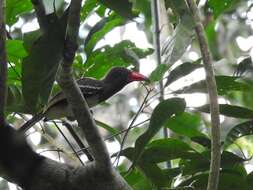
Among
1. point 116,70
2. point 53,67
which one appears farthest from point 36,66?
point 116,70

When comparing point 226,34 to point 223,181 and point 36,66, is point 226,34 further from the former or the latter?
point 36,66

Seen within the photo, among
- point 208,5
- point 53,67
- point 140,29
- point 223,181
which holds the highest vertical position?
point 140,29

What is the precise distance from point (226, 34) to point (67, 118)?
2.79 meters

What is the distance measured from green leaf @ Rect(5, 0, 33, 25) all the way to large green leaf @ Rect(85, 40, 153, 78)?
0.43 meters

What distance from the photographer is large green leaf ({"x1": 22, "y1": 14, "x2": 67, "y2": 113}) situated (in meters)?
1.95

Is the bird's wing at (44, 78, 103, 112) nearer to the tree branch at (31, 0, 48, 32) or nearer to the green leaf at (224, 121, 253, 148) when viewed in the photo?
the green leaf at (224, 121, 253, 148)

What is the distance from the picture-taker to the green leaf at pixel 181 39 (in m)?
2.20

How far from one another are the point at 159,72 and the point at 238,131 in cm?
39

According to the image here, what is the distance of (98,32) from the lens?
314 centimetres

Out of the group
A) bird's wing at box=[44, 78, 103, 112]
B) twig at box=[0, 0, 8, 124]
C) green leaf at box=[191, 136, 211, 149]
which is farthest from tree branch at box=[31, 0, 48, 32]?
bird's wing at box=[44, 78, 103, 112]

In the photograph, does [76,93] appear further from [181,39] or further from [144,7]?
[144,7]

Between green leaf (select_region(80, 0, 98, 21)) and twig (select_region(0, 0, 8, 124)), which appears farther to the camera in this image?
green leaf (select_region(80, 0, 98, 21))

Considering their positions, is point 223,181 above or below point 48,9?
below

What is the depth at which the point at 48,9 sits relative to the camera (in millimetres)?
1780
